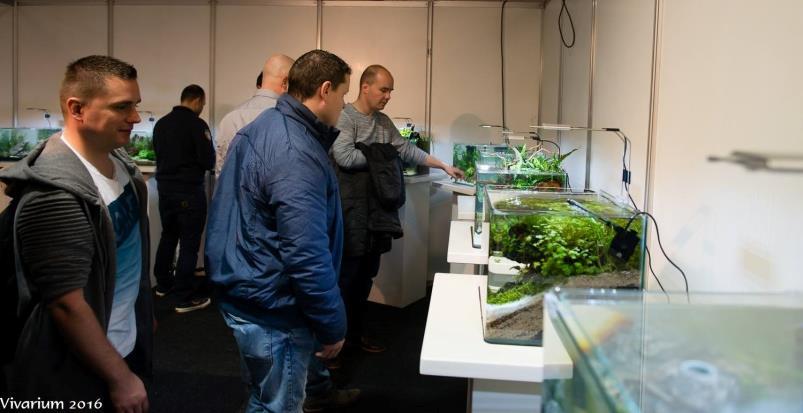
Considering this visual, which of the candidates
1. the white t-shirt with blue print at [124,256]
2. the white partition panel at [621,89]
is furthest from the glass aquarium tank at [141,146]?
the white t-shirt with blue print at [124,256]

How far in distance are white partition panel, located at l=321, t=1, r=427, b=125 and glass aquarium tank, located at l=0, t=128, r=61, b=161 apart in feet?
8.74

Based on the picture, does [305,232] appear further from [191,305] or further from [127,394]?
[191,305]

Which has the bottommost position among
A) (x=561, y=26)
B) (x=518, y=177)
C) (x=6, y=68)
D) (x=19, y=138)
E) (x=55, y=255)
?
(x=55, y=255)

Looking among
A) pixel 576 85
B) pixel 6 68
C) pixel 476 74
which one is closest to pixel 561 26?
pixel 576 85

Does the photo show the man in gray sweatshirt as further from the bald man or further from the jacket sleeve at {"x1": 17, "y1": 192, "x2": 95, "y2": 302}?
the jacket sleeve at {"x1": 17, "y1": 192, "x2": 95, "y2": 302}

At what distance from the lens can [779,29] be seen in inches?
54.4

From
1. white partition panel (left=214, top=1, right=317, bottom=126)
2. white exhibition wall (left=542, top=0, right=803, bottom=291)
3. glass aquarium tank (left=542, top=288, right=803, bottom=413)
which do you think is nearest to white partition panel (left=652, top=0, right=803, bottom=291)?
white exhibition wall (left=542, top=0, right=803, bottom=291)

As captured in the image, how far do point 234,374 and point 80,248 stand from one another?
1.98 meters

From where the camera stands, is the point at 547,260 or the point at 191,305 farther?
the point at 191,305

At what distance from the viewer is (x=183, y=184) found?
398 cm

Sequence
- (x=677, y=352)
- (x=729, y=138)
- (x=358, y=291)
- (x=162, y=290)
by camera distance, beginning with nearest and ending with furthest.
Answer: (x=677, y=352), (x=729, y=138), (x=358, y=291), (x=162, y=290)

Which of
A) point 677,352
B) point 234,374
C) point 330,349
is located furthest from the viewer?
point 234,374

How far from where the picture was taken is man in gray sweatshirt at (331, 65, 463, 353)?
310 centimetres

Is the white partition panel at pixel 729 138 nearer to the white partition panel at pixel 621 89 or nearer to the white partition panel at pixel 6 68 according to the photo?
the white partition panel at pixel 621 89
